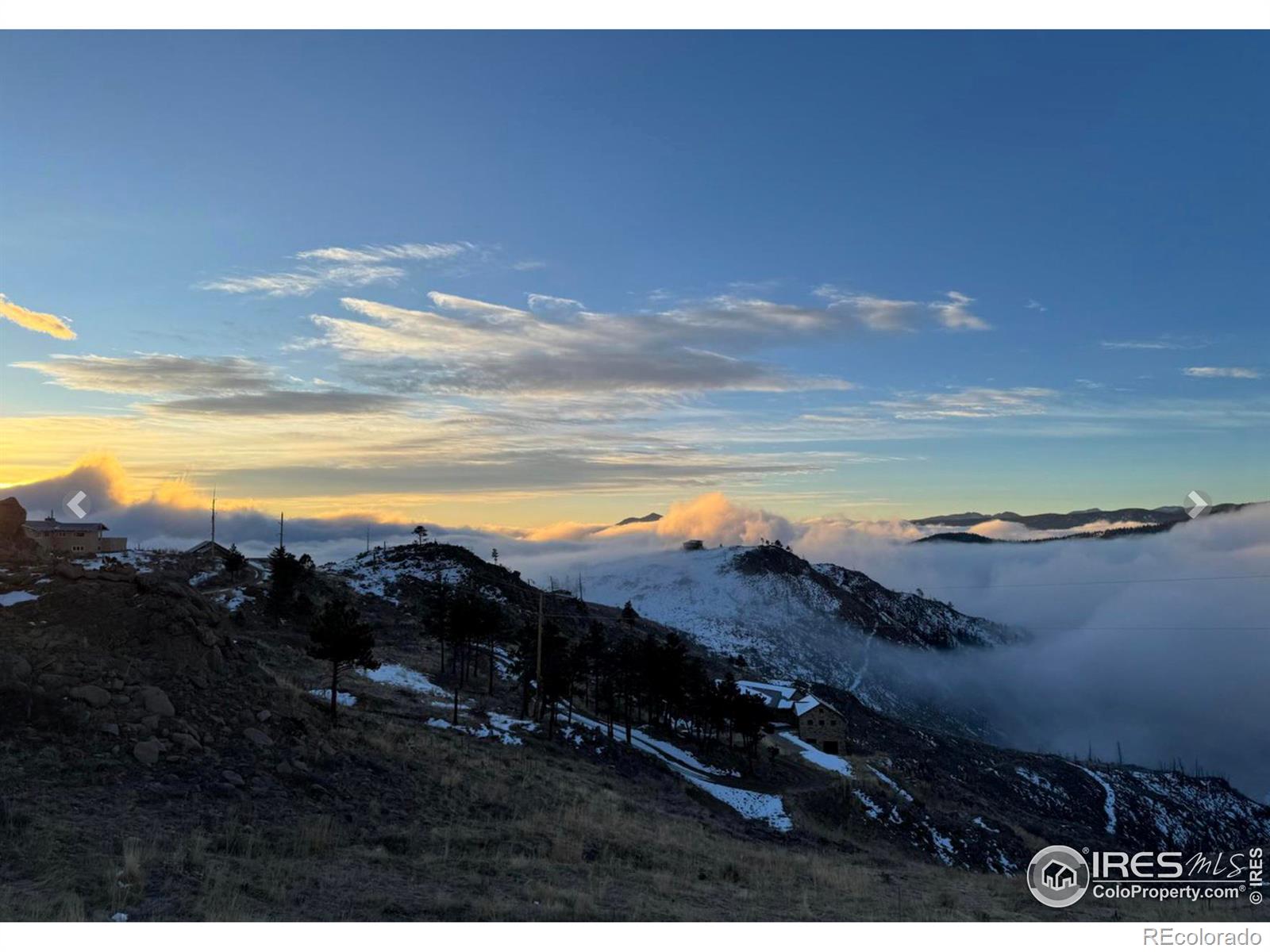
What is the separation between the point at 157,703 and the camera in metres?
23.3

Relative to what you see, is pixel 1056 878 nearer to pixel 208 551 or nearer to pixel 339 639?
pixel 339 639

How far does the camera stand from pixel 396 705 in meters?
42.8

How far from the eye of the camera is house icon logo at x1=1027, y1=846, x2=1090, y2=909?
63.6ft

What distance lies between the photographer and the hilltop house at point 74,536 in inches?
4240

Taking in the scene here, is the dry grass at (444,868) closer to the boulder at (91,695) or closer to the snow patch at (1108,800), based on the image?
the boulder at (91,695)

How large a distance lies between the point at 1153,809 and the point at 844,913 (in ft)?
496

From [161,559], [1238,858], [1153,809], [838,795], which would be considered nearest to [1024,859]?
[838,795]

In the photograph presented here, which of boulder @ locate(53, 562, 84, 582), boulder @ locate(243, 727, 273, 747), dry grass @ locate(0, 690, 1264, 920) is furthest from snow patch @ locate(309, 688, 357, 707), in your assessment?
boulder @ locate(243, 727, 273, 747)

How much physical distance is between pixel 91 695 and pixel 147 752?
314 cm

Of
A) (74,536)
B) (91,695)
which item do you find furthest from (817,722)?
(74,536)

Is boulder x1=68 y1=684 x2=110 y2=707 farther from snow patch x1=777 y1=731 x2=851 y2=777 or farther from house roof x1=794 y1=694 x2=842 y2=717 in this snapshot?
house roof x1=794 y1=694 x2=842 y2=717

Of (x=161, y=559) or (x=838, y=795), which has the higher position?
(x=161, y=559)

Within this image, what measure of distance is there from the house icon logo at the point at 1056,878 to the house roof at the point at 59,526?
5265 inches

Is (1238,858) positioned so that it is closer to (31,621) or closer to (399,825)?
(399,825)
